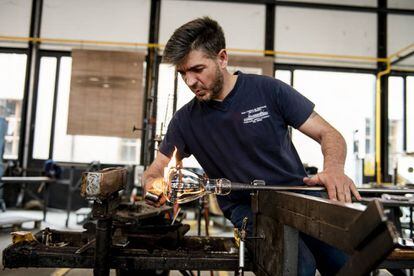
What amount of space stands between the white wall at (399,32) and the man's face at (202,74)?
18.1ft

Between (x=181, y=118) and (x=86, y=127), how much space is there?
412cm

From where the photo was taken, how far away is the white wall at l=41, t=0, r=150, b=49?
5602 mm

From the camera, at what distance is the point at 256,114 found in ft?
4.76

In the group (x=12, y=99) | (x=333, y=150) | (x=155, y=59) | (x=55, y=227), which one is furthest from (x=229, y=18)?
(x=333, y=150)

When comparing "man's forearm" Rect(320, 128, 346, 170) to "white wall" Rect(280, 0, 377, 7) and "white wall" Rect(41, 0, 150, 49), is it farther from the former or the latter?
"white wall" Rect(280, 0, 377, 7)

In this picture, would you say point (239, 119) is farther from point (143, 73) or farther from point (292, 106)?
point (143, 73)

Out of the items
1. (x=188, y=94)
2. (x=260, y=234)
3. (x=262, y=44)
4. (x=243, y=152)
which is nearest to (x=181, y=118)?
(x=243, y=152)

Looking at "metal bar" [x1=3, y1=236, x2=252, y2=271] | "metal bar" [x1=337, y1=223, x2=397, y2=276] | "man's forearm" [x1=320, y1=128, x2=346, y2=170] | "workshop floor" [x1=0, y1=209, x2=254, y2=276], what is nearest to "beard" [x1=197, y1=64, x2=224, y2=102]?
"man's forearm" [x1=320, y1=128, x2=346, y2=170]

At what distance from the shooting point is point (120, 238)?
1.40 m

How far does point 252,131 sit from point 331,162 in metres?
0.35

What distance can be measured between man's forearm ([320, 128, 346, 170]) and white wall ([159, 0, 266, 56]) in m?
4.57

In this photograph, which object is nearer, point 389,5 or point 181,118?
point 181,118

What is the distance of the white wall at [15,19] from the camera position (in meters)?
5.58

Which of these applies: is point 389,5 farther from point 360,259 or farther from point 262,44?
point 360,259
